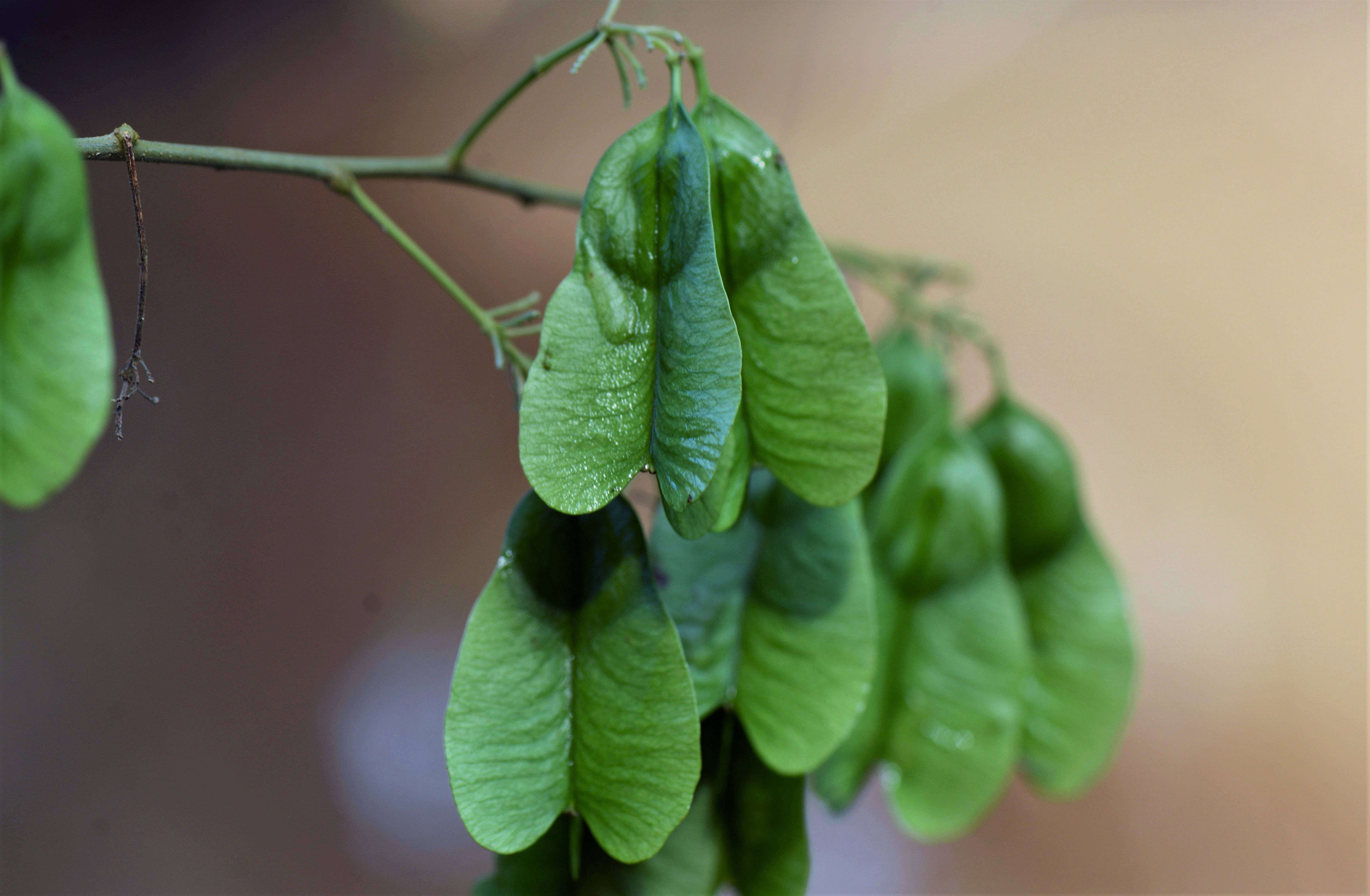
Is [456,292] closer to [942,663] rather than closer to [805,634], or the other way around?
[805,634]

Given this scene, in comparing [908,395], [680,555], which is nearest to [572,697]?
[680,555]

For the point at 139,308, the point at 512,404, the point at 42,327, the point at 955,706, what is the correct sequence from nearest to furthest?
the point at 42,327 → the point at 139,308 → the point at 955,706 → the point at 512,404

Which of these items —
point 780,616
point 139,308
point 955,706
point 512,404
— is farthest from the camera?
point 512,404

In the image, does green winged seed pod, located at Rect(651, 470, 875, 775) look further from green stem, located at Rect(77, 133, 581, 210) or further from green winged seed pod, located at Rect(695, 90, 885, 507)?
green stem, located at Rect(77, 133, 581, 210)

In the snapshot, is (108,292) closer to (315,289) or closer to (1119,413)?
(315,289)

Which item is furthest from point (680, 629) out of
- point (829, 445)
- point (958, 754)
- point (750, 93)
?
point (750, 93)

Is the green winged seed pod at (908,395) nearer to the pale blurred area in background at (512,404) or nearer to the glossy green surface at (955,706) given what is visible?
the glossy green surface at (955,706)
